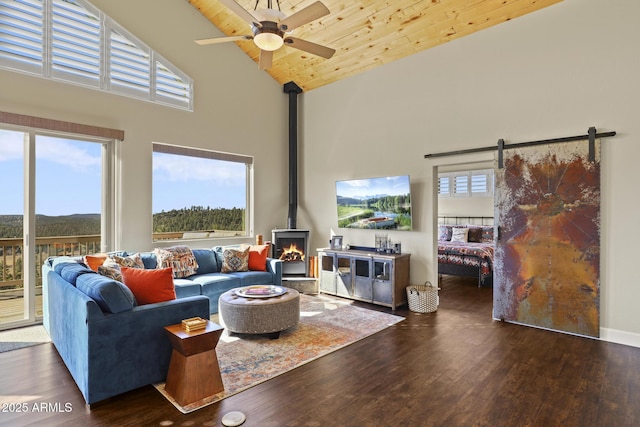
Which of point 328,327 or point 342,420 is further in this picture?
point 328,327

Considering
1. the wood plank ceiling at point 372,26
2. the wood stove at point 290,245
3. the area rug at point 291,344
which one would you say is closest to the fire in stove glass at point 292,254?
the wood stove at point 290,245

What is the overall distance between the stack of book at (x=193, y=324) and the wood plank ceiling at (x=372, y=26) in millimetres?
4302

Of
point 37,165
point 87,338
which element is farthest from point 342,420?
point 37,165

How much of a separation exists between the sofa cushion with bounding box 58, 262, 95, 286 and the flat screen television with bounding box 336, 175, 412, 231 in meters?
3.87

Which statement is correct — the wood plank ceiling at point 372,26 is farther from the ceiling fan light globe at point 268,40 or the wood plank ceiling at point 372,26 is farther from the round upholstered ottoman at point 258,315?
the round upholstered ottoman at point 258,315

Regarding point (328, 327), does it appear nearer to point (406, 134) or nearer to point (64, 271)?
point (64, 271)

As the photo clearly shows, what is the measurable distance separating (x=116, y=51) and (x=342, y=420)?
522 centimetres

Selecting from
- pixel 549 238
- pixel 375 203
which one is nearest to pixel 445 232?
pixel 375 203

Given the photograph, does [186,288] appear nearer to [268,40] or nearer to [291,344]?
[291,344]

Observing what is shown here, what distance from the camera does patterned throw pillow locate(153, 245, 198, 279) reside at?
4.62 metres

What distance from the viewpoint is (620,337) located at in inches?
143

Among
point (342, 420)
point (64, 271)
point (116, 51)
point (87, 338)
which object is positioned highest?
point (116, 51)

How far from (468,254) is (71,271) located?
5.87 m

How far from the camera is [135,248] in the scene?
4961 mm
